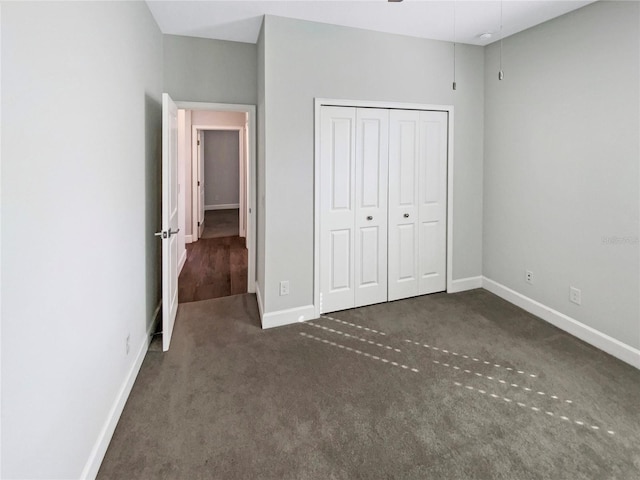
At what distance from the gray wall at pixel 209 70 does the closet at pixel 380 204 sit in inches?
39.2

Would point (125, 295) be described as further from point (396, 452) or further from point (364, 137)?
point (364, 137)

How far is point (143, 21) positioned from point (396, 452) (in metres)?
3.27

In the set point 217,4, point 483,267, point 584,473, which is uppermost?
point 217,4

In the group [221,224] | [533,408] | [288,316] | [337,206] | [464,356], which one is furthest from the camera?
[221,224]

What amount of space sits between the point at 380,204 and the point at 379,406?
6.49 feet

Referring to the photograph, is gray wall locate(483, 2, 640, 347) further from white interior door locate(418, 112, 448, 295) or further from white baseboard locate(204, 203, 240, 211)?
white baseboard locate(204, 203, 240, 211)

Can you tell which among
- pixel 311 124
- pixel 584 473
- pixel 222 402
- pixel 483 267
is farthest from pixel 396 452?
pixel 483 267

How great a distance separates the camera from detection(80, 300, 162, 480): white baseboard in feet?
5.15

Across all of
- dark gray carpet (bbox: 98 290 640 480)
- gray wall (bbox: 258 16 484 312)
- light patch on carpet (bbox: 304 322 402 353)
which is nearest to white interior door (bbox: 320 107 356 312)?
gray wall (bbox: 258 16 484 312)

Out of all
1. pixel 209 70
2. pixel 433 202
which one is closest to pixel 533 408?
pixel 433 202

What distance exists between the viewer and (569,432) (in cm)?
187

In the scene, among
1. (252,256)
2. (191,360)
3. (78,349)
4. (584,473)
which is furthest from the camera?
(252,256)

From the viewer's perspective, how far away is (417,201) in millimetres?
3689

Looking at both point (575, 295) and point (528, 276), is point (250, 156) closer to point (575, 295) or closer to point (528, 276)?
point (528, 276)
